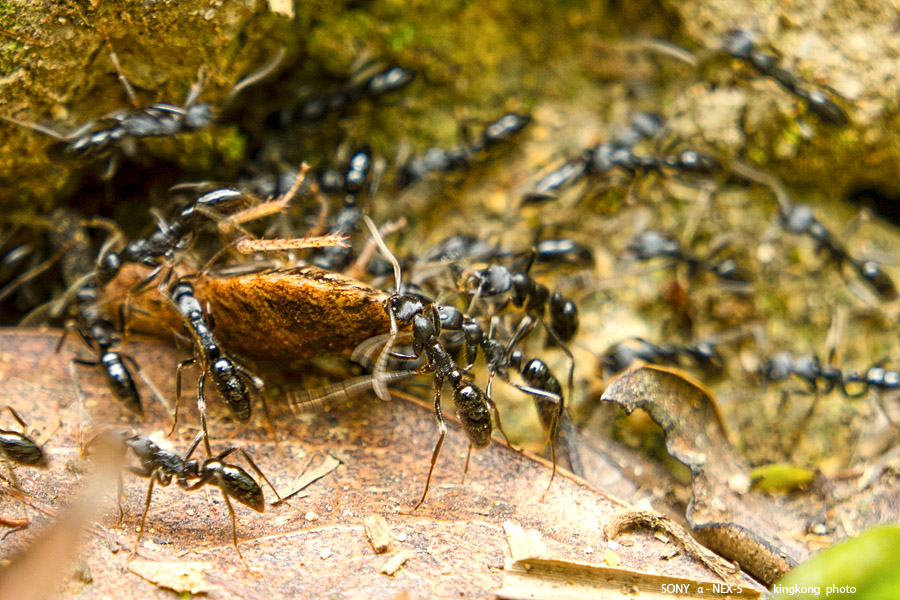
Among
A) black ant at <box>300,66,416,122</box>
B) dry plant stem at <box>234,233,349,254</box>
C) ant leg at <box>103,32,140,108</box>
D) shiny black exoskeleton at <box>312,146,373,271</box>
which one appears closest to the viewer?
dry plant stem at <box>234,233,349,254</box>

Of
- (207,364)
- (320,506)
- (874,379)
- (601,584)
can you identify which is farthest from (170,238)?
(874,379)

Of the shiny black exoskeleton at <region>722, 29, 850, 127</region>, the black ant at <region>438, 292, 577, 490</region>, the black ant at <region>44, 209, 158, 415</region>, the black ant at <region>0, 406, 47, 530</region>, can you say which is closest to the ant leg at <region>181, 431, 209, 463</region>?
the black ant at <region>44, 209, 158, 415</region>

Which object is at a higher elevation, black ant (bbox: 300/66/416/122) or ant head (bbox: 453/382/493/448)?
black ant (bbox: 300/66/416/122)

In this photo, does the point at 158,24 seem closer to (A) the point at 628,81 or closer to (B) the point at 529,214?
(B) the point at 529,214

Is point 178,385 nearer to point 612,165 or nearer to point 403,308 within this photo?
point 403,308

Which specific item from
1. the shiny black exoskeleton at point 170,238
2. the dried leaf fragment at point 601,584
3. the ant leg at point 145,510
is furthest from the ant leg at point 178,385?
the dried leaf fragment at point 601,584

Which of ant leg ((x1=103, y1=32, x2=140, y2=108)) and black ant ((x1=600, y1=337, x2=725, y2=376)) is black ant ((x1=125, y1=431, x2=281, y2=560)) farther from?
black ant ((x1=600, y1=337, x2=725, y2=376))

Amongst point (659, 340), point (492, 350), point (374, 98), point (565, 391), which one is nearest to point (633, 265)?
point (659, 340)
